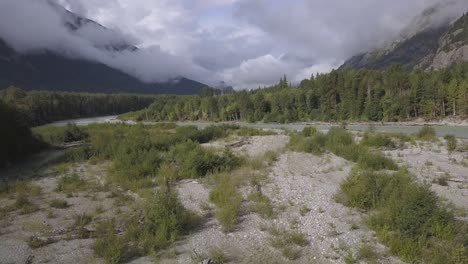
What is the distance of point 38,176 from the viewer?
66.5ft

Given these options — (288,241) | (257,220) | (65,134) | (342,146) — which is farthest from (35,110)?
(288,241)

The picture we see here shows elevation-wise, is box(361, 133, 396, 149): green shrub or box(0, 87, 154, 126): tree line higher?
box(0, 87, 154, 126): tree line

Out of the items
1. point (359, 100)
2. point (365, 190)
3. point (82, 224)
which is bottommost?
point (82, 224)

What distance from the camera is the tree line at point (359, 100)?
224ft

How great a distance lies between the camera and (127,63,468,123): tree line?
68.2 m

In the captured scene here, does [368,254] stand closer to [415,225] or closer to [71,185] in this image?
[415,225]

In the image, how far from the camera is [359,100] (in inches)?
3162

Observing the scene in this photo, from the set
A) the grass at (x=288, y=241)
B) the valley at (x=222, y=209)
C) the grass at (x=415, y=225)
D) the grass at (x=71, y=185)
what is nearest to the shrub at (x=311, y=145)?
the valley at (x=222, y=209)

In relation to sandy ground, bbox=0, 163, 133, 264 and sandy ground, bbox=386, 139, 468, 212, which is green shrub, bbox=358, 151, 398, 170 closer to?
sandy ground, bbox=386, 139, 468, 212

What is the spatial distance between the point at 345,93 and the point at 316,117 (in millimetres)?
10054

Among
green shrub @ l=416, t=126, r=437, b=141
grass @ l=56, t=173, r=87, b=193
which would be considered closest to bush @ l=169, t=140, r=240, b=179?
grass @ l=56, t=173, r=87, b=193

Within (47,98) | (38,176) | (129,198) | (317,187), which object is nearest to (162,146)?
(38,176)

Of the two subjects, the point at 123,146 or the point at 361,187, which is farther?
the point at 123,146

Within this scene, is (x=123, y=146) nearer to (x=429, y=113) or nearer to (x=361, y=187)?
(x=361, y=187)
